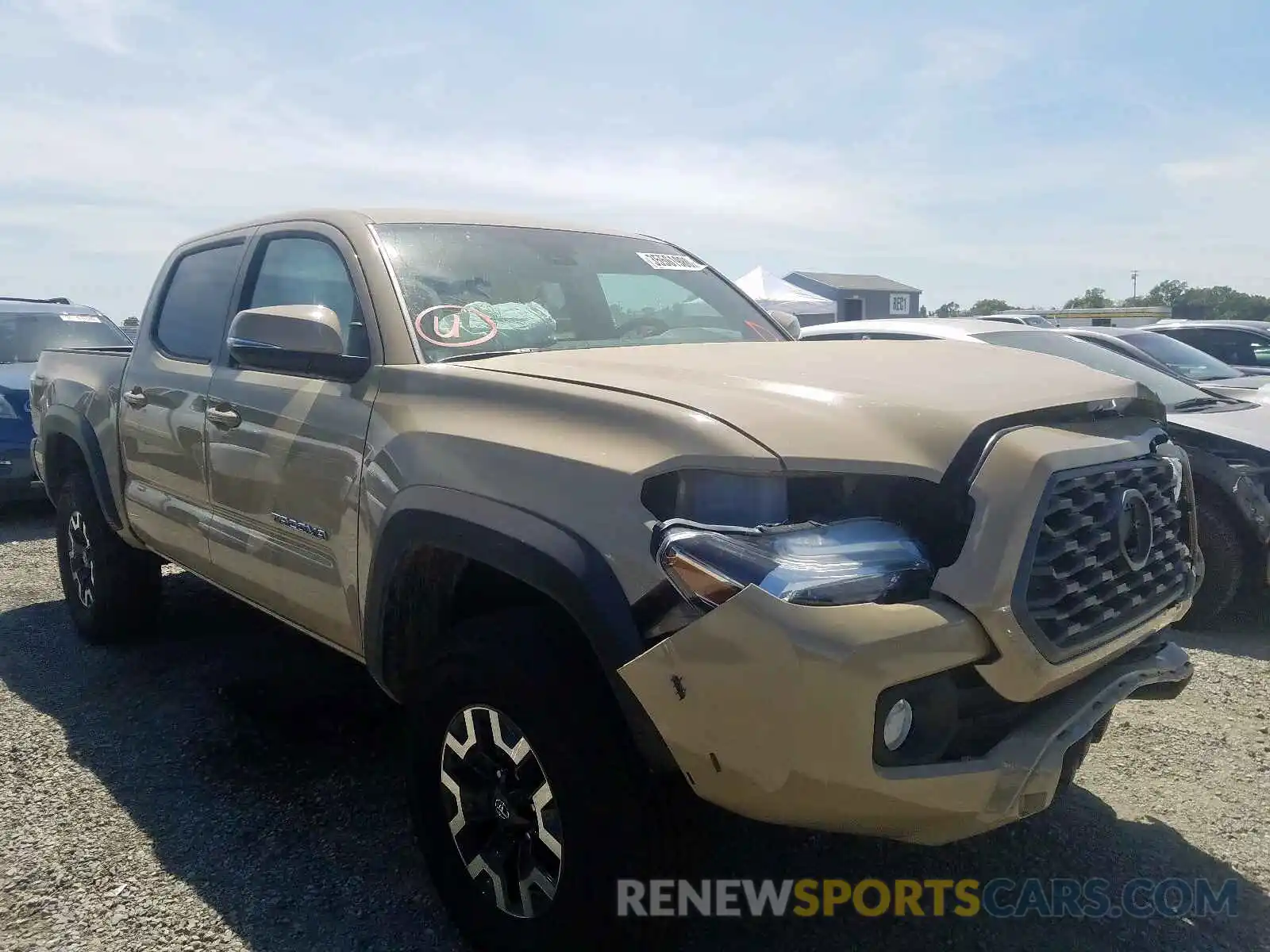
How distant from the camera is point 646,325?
3461mm

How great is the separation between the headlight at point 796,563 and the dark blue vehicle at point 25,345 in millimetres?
7147

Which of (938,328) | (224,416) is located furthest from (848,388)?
(938,328)

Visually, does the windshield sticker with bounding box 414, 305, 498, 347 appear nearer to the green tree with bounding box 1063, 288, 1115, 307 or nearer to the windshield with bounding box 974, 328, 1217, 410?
the windshield with bounding box 974, 328, 1217, 410

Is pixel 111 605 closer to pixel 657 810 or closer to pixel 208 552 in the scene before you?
pixel 208 552

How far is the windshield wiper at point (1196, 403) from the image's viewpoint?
5.29 m

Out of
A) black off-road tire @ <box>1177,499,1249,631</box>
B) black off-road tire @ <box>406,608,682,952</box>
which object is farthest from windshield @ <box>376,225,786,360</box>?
black off-road tire @ <box>1177,499,1249,631</box>

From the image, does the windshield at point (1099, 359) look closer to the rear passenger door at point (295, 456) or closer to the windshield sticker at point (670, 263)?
the windshield sticker at point (670, 263)

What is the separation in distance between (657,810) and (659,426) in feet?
2.57

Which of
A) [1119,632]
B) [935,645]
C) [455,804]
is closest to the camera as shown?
[935,645]

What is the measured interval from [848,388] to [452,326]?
4.04ft

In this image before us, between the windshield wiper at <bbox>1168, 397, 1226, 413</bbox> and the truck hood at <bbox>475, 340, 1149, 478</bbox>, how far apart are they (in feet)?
9.57

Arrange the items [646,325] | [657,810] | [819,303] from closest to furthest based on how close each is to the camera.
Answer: [657,810] < [646,325] < [819,303]

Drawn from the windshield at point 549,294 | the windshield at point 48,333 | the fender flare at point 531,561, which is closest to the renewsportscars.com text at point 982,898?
the fender flare at point 531,561

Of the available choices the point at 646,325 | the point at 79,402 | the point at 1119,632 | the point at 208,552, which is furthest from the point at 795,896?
the point at 79,402
